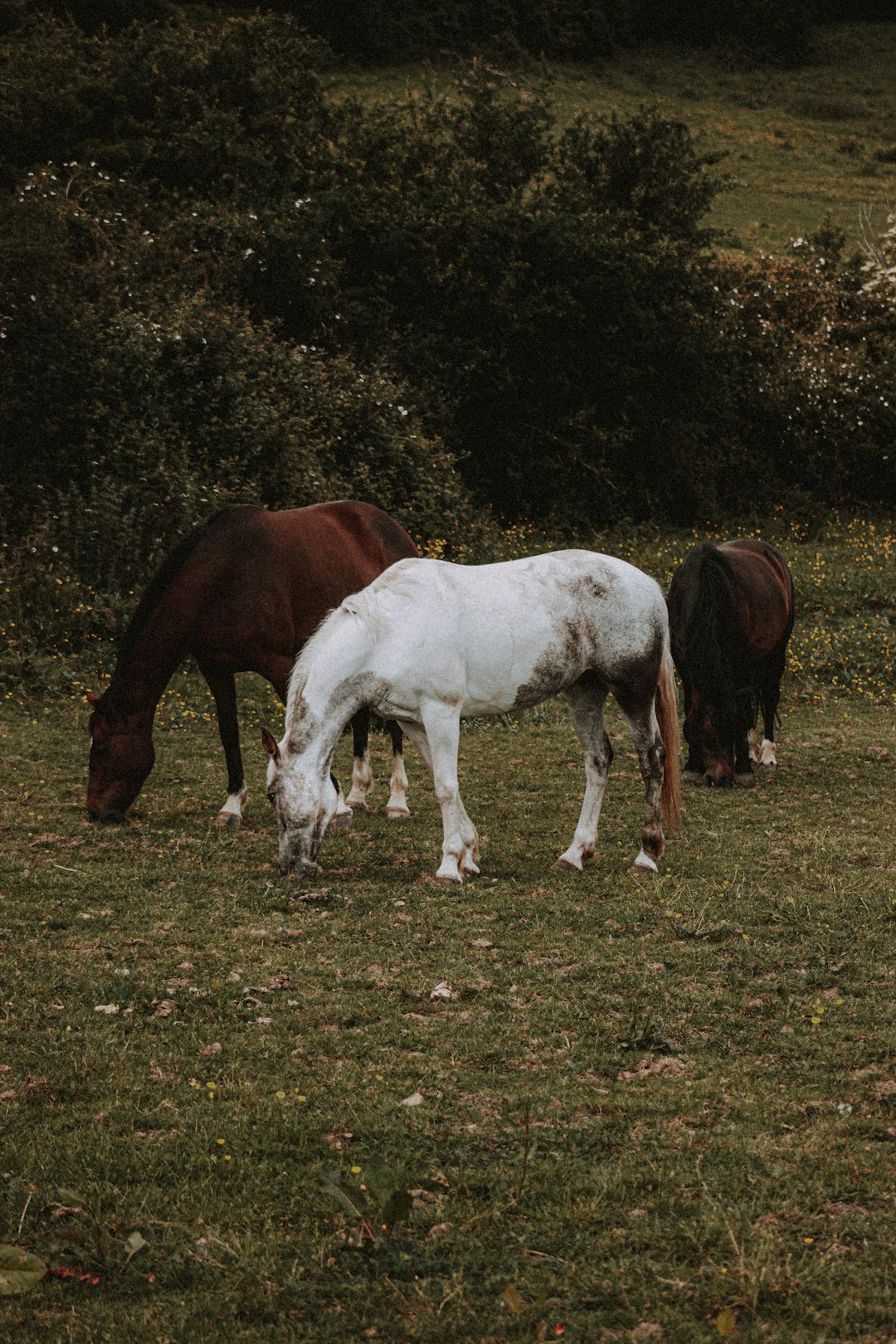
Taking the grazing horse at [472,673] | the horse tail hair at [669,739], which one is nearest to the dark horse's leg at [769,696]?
the horse tail hair at [669,739]

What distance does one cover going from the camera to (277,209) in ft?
74.2

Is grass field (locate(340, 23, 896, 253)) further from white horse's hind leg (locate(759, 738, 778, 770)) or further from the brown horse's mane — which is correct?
the brown horse's mane

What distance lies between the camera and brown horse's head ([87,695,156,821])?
865 cm

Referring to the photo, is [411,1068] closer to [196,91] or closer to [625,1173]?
[625,1173]

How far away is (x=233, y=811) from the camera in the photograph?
889 centimetres

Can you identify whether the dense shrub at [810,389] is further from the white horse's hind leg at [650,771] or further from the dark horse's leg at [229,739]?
the white horse's hind leg at [650,771]

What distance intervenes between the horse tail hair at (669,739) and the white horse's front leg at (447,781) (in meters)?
1.44

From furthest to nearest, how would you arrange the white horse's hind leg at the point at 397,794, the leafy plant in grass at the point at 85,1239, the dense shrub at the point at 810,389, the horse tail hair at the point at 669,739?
1. the dense shrub at the point at 810,389
2. the white horse's hind leg at the point at 397,794
3. the horse tail hair at the point at 669,739
4. the leafy plant in grass at the point at 85,1239

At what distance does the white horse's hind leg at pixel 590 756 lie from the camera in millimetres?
7797

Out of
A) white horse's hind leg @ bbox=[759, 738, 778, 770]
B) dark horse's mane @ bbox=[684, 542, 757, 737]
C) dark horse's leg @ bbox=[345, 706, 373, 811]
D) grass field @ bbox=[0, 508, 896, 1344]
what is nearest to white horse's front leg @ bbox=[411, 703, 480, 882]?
grass field @ bbox=[0, 508, 896, 1344]

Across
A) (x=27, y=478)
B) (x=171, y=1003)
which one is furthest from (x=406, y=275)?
(x=171, y=1003)

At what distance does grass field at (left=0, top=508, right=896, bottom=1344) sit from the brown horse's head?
211mm

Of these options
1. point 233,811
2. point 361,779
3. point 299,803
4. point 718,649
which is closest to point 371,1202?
point 299,803

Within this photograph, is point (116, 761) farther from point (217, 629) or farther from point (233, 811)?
point (217, 629)
